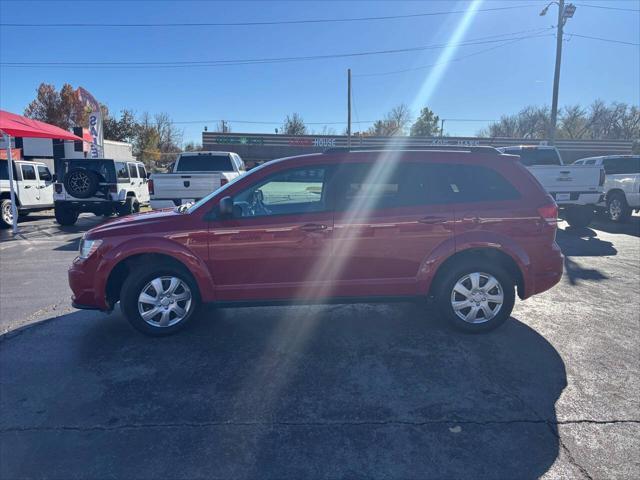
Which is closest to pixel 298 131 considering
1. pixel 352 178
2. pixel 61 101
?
pixel 61 101

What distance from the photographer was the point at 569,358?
12.8 ft

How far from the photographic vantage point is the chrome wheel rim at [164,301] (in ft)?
14.0

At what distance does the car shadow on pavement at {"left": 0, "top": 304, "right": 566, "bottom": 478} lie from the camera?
8.47ft

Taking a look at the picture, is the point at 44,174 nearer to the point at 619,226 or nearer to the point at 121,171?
the point at 121,171

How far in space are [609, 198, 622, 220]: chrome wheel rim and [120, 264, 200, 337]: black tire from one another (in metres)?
14.0

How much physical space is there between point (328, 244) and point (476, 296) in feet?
5.36

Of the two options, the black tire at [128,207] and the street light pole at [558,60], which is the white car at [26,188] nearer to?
the black tire at [128,207]

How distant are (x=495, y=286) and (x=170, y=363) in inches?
130

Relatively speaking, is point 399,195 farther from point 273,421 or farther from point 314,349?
point 273,421

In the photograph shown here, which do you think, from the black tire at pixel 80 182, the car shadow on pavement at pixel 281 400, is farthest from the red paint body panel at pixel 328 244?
the black tire at pixel 80 182

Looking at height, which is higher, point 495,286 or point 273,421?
point 495,286

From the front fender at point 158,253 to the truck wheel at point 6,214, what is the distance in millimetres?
11061

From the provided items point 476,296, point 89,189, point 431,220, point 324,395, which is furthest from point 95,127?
point 324,395

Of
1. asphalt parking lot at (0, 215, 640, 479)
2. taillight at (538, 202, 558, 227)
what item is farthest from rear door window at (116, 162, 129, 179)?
taillight at (538, 202, 558, 227)
